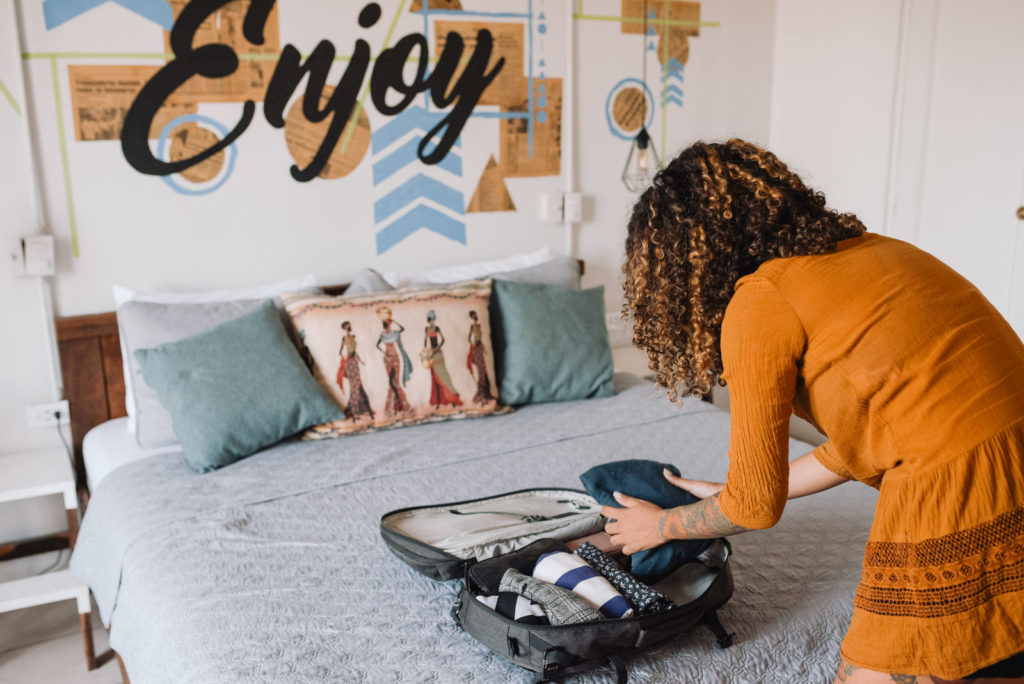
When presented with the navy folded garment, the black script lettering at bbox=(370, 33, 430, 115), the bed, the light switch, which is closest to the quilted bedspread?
the bed

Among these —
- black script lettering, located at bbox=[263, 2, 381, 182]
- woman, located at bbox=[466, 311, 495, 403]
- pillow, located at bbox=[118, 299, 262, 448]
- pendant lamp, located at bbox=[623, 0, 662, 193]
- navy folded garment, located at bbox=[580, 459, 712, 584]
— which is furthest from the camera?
pendant lamp, located at bbox=[623, 0, 662, 193]

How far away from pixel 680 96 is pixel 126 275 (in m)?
2.23

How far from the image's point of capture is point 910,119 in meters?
3.25

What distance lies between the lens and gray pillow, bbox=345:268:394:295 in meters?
2.77

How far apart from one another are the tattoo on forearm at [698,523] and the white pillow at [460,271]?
166 cm

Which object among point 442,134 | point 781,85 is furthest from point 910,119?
point 442,134

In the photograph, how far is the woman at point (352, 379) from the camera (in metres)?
2.47

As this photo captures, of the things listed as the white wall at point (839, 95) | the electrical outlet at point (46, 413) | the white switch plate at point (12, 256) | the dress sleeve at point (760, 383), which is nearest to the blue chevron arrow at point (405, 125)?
the white switch plate at point (12, 256)

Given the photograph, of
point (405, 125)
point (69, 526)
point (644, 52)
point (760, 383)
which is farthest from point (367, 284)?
point (760, 383)

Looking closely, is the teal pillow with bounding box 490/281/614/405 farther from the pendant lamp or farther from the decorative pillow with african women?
the pendant lamp

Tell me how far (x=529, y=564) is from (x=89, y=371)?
1713mm

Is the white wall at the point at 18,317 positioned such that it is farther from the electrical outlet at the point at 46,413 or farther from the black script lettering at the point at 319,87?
the black script lettering at the point at 319,87

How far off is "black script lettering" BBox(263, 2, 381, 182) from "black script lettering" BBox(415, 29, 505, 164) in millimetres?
269

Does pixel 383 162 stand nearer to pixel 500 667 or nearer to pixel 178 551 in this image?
pixel 178 551
